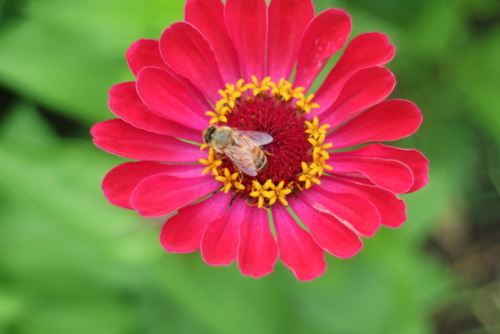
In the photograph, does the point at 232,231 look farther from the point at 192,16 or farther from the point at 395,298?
the point at 395,298

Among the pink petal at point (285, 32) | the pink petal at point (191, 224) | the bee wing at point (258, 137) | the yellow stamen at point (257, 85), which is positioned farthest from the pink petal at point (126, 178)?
the pink petal at point (285, 32)

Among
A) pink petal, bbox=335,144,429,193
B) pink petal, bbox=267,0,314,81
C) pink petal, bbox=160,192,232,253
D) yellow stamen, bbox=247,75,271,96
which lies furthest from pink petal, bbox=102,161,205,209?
pink petal, bbox=335,144,429,193

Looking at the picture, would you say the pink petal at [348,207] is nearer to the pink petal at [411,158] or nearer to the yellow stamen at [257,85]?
the pink petal at [411,158]

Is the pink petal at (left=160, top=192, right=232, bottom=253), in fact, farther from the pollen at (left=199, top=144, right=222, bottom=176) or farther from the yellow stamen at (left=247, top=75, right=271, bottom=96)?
the yellow stamen at (left=247, top=75, right=271, bottom=96)

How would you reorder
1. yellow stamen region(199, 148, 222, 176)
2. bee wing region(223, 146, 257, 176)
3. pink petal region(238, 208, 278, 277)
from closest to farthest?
pink petal region(238, 208, 278, 277)
bee wing region(223, 146, 257, 176)
yellow stamen region(199, 148, 222, 176)

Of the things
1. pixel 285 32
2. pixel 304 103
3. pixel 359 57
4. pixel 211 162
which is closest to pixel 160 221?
pixel 211 162

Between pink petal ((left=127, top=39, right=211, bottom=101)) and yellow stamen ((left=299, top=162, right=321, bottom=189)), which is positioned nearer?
pink petal ((left=127, top=39, right=211, bottom=101))
